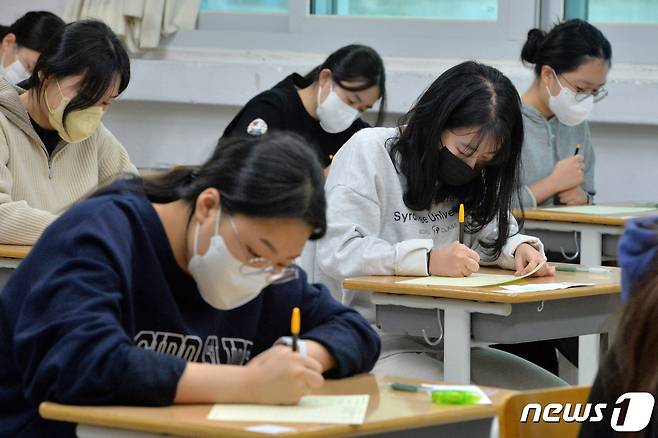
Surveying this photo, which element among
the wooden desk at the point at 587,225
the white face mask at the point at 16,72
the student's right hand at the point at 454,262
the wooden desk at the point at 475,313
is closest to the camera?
the wooden desk at the point at 475,313

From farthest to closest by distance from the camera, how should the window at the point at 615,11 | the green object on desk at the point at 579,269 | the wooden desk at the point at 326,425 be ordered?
the window at the point at 615,11 < the green object on desk at the point at 579,269 < the wooden desk at the point at 326,425

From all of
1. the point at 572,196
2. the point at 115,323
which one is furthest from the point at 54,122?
the point at 572,196

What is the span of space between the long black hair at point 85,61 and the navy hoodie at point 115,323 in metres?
1.43

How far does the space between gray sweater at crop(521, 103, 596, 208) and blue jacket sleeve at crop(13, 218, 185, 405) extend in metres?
2.79

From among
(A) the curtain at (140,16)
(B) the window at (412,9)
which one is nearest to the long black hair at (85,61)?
(A) the curtain at (140,16)

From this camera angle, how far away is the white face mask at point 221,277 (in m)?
1.79

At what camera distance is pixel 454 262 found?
9.18 feet

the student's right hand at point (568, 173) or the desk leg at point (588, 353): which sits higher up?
the student's right hand at point (568, 173)

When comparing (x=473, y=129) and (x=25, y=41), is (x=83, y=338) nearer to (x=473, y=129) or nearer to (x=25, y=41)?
(x=473, y=129)

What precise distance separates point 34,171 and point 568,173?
6.66 feet

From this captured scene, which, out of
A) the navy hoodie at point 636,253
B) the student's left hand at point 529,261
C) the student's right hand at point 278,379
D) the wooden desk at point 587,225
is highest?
the navy hoodie at point 636,253

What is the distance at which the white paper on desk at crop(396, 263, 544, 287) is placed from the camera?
8.65 ft

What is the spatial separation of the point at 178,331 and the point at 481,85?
1317 millimetres

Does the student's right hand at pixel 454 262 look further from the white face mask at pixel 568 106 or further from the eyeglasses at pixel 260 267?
the white face mask at pixel 568 106
